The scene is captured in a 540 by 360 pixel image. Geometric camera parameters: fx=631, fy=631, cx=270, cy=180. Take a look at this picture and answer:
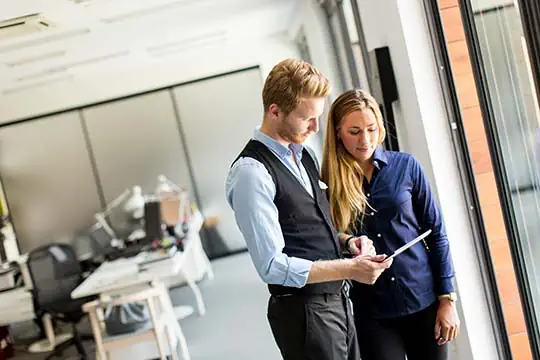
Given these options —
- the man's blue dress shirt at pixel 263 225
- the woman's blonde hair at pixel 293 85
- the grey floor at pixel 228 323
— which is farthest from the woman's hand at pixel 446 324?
the grey floor at pixel 228 323

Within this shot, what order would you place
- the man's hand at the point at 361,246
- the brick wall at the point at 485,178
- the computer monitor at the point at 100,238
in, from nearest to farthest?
the man's hand at the point at 361,246
the brick wall at the point at 485,178
the computer monitor at the point at 100,238

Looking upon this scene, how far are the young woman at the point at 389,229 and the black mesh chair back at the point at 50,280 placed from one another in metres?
3.87

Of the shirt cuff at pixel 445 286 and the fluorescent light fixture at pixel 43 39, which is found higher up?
the fluorescent light fixture at pixel 43 39

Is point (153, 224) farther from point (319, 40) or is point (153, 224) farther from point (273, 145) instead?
point (273, 145)

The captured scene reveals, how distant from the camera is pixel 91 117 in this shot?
870cm

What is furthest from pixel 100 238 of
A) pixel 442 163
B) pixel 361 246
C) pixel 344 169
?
pixel 361 246

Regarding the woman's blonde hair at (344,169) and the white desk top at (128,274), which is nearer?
the woman's blonde hair at (344,169)

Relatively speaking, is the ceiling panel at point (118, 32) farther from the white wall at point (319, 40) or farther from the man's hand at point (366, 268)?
the man's hand at point (366, 268)

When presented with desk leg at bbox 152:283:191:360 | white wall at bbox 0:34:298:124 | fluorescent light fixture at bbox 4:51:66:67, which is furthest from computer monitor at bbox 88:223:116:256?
desk leg at bbox 152:283:191:360

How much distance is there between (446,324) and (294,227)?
26.0 inches

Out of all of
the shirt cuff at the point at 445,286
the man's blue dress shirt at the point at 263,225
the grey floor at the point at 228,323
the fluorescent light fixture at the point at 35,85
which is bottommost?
the grey floor at the point at 228,323

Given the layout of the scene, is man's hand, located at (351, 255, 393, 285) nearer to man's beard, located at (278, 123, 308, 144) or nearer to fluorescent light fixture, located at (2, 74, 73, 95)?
man's beard, located at (278, 123, 308, 144)

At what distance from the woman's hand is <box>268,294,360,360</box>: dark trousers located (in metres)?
0.37

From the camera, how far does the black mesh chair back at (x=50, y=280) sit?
17.5 feet
